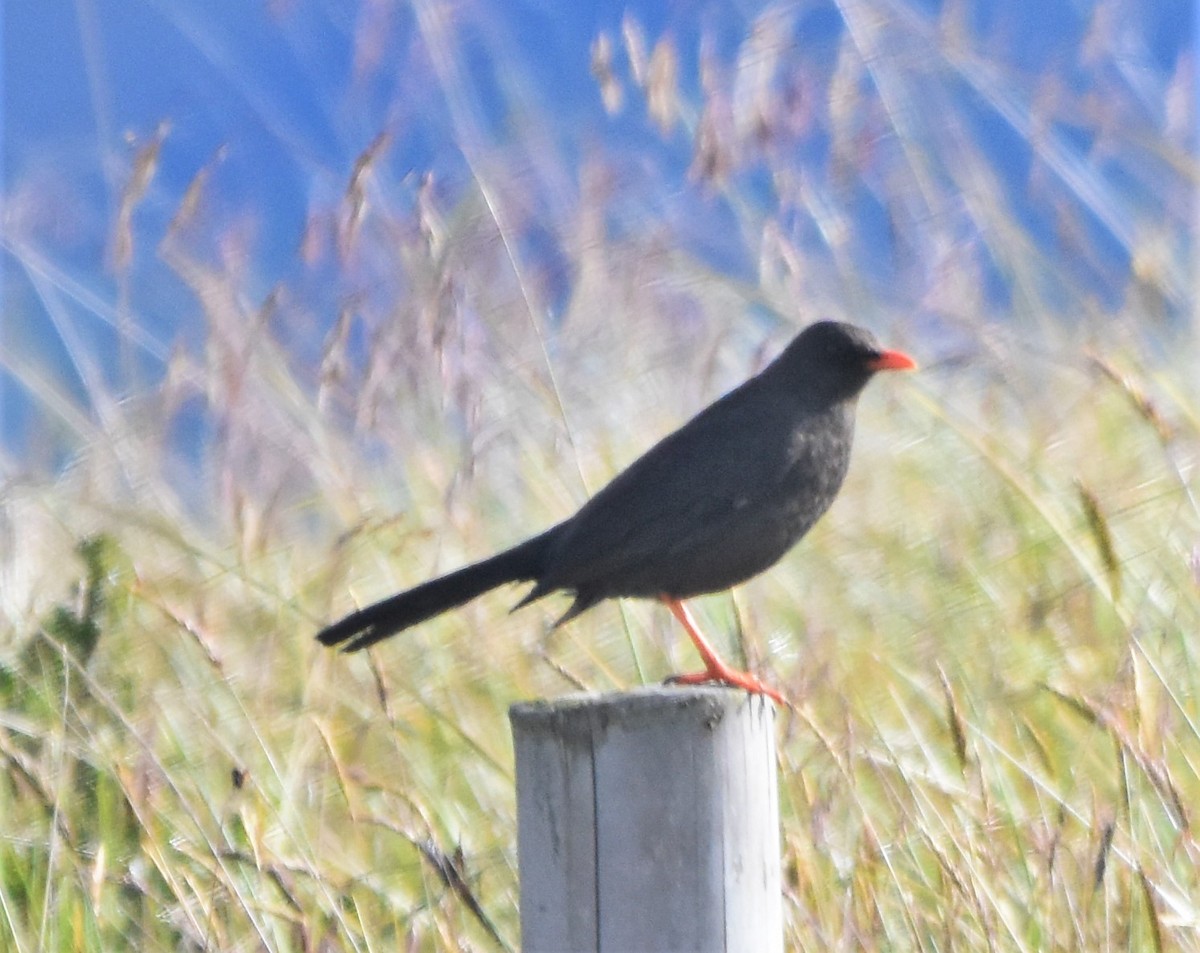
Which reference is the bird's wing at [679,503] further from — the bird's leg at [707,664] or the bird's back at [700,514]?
the bird's leg at [707,664]

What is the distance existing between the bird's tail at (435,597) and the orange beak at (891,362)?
82 cm

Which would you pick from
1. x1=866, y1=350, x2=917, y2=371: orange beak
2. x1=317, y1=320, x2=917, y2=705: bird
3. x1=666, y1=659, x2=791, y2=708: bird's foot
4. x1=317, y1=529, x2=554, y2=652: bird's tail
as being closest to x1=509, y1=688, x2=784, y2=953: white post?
x1=666, y1=659, x2=791, y2=708: bird's foot

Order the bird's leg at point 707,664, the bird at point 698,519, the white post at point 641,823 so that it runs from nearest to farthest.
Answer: the white post at point 641,823, the bird's leg at point 707,664, the bird at point 698,519

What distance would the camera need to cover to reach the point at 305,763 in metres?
3.48

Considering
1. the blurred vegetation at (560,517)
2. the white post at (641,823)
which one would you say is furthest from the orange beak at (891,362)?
the white post at (641,823)

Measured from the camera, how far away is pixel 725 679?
10.7 feet

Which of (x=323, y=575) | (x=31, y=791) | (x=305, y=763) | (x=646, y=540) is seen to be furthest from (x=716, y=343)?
(x=31, y=791)

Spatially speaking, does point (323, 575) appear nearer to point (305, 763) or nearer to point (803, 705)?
point (305, 763)

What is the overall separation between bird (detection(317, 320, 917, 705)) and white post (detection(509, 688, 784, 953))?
1169mm

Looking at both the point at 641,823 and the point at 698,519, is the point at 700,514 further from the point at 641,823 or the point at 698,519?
the point at 641,823

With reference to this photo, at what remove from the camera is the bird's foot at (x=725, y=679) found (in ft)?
9.27

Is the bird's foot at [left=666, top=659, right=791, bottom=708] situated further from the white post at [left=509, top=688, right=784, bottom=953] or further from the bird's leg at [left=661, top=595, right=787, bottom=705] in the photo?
the white post at [left=509, top=688, right=784, bottom=953]

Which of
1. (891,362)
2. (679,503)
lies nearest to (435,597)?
(679,503)

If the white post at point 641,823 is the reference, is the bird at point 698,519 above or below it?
above
